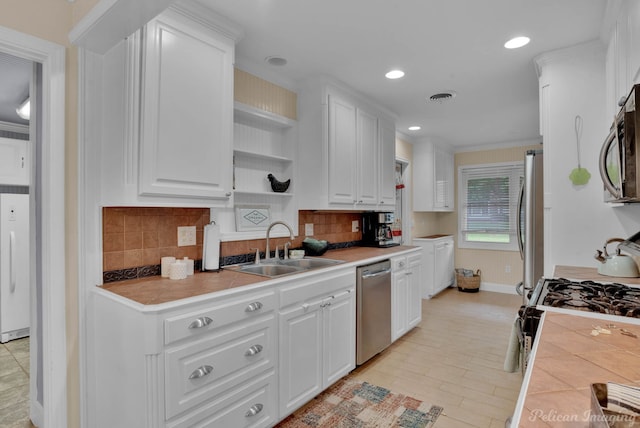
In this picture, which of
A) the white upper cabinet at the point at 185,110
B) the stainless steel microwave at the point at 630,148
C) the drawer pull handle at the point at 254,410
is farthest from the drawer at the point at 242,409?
the stainless steel microwave at the point at 630,148

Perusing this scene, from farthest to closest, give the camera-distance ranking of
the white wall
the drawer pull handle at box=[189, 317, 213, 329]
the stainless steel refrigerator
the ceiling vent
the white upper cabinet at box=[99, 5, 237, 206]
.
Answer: the ceiling vent < the stainless steel refrigerator < the white wall < the white upper cabinet at box=[99, 5, 237, 206] < the drawer pull handle at box=[189, 317, 213, 329]

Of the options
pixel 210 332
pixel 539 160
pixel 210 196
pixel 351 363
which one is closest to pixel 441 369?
pixel 351 363

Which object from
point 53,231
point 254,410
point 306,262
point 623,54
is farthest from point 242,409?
point 623,54

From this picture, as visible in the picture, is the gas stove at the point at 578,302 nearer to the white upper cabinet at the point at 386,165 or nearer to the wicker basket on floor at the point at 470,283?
the white upper cabinet at the point at 386,165

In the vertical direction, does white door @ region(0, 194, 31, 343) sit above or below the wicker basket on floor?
above

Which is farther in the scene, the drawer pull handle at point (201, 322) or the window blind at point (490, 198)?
the window blind at point (490, 198)

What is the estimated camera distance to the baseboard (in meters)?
5.54

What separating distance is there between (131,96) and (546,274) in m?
2.91

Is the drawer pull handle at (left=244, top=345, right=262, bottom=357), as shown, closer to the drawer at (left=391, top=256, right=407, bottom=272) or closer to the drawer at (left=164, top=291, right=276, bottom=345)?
the drawer at (left=164, top=291, right=276, bottom=345)

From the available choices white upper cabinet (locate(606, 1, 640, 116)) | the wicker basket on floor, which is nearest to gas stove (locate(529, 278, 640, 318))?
white upper cabinet (locate(606, 1, 640, 116))

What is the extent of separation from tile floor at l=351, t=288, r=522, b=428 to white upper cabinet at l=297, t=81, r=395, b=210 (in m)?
1.46

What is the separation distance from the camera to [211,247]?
221 cm

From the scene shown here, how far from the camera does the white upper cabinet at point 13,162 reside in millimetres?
3656

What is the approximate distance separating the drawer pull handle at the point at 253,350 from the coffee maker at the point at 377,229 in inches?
88.5
